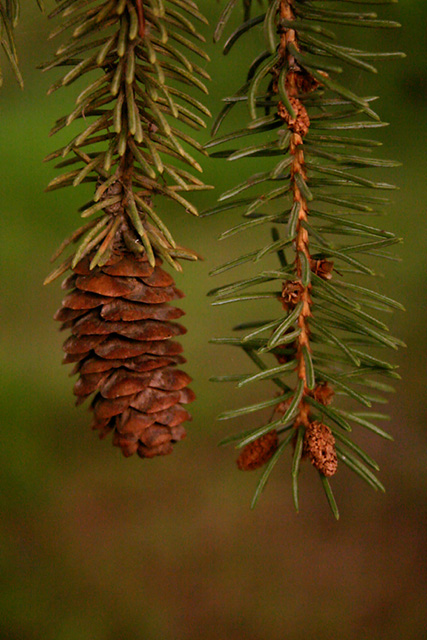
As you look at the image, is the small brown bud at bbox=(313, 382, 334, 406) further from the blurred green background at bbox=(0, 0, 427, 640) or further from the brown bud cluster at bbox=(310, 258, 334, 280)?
the blurred green background at bbox=(0, 0, 427, 640)

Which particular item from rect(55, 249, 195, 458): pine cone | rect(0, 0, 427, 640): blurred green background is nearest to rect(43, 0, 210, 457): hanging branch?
rect(55, 249, 195, 458): pine cone

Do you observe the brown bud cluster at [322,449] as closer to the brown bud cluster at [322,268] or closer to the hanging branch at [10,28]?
the brown bud cluster at [322,268]

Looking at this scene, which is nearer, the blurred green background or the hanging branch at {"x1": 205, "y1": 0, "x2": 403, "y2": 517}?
the hanging branch at {"x1": 205, "y1": 0, "x2": 403, "y2": 517}

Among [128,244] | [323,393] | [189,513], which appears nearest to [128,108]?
[128,244]

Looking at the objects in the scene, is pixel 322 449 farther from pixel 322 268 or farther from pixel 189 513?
pixel 189 513

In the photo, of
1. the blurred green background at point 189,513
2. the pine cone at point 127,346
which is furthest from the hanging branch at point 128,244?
the blurred green background at point 189,513

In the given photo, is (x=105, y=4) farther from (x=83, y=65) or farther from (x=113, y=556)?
(x=113, y=556)

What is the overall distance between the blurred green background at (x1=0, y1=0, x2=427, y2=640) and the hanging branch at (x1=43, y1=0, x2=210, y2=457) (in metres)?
0.41

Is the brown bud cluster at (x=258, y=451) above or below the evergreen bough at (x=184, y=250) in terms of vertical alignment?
below

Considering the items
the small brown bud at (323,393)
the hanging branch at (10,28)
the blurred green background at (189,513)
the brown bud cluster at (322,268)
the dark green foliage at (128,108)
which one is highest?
the hanging branch at (10,28)

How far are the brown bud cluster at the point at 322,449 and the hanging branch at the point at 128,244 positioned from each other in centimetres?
9

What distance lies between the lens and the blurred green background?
31.0 inches

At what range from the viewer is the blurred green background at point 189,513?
788 millimetres

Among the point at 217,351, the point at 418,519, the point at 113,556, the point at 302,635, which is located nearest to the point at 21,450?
the point at 113,556
